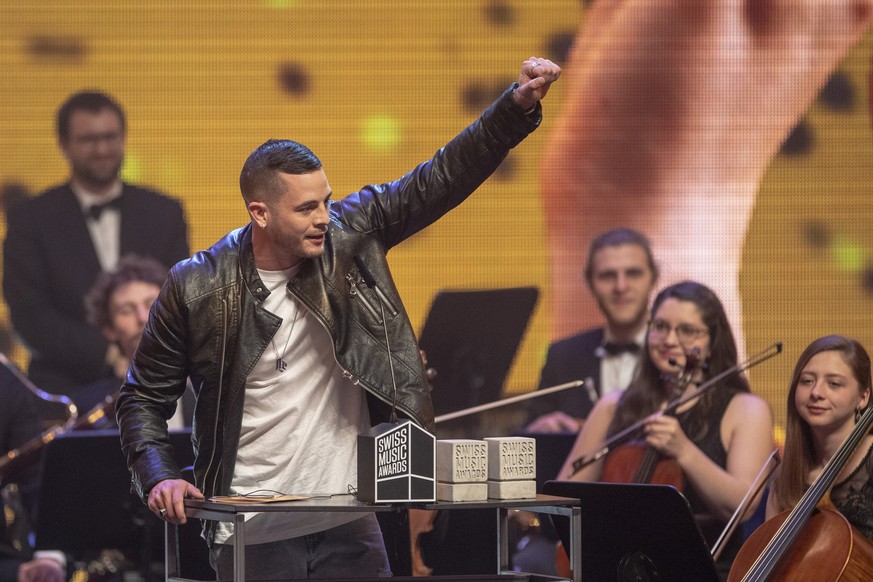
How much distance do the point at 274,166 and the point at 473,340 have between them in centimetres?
190

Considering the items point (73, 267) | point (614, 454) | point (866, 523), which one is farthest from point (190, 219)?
point (866, 523)

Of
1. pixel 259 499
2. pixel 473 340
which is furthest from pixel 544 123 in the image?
pixel 259 499

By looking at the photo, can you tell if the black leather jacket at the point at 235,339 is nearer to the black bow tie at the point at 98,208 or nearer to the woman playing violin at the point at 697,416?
the woman playing violin at the point at 697,416

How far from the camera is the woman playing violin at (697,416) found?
137 inches

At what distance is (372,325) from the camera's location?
2504mm

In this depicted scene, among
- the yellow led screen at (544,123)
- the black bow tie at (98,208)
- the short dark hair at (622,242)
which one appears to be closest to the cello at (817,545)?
the short dark hair at (622,242)

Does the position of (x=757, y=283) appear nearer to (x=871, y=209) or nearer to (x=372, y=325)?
(x=871, y=209)

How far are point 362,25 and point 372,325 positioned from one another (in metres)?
3.02

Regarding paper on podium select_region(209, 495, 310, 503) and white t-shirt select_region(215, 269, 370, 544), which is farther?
white t-shirt select_region(215, 269, 370, 544)

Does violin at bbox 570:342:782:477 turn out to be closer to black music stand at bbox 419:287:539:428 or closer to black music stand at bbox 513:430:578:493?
black music stand at bbox 513:430:578:493

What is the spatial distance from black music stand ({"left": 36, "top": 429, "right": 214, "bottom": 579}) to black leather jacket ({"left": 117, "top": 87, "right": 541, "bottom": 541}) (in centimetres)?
115

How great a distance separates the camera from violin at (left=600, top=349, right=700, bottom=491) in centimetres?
353

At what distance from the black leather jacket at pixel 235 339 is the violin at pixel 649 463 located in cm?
124

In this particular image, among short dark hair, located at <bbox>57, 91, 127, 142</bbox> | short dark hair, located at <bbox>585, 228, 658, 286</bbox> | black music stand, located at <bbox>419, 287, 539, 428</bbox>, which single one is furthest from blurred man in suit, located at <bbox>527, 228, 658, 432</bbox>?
short dark hair, located at <bbox>57, 91, 127, 142</bbox>
